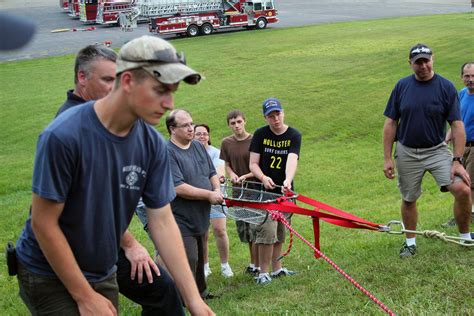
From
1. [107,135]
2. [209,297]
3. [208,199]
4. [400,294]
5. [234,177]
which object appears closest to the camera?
[107,135]

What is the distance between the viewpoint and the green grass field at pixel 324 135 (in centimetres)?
591

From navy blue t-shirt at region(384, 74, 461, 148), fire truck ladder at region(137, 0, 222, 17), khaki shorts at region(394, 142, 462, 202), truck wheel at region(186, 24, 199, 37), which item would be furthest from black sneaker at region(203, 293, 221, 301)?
fire truck ladder at region(137, 0, 222, 17)

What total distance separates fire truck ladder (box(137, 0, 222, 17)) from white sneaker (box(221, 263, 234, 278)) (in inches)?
1390

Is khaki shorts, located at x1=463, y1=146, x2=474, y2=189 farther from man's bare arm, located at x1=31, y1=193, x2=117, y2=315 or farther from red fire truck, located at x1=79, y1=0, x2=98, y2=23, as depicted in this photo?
red fire truck, located at x1=79, y1=0, x2=98, y2=23

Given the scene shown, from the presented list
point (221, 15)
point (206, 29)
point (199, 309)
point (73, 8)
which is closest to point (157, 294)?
point (199, 309)

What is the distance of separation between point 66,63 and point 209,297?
86.4 ft

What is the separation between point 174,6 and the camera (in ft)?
140

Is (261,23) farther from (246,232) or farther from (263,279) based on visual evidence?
(263,279)

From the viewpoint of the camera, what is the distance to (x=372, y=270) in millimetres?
6430

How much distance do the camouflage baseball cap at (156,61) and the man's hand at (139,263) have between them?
147 centimetres

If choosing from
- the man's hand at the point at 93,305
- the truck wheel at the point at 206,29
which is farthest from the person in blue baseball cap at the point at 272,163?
the truck wheel at the point at 206,29

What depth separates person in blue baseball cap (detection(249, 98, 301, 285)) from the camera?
24.3 ft

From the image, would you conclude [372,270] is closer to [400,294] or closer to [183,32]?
[400,294]

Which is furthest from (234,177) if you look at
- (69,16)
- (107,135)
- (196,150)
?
(69,16)
